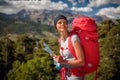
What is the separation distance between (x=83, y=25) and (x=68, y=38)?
0.81ft

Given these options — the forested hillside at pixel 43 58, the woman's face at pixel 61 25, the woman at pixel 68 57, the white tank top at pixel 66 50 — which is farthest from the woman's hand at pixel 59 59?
the forested hillside at pixel 43 58

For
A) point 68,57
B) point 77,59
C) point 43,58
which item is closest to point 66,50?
point 68,57

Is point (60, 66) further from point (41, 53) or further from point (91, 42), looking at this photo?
point (41, 53)

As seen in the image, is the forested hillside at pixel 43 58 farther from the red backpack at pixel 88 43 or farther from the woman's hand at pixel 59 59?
the woman's hand at pixel 59 59

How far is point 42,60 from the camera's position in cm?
3903

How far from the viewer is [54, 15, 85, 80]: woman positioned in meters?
3.19

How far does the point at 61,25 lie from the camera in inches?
137

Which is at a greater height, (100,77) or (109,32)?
(109,32)

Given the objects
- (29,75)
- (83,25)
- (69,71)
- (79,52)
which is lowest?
(29,75)

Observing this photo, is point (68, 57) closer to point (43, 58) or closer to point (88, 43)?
point (88, 43)

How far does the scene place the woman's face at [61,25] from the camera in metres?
3.48

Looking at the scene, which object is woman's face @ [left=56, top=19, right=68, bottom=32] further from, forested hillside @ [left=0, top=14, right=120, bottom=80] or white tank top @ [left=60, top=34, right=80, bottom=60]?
forested hillside @ [left=0, top=14, right=120, bottom=80]

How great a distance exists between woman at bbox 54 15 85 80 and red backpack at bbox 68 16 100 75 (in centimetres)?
7

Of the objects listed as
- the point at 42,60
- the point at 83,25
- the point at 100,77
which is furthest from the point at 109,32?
the point at 83,25
